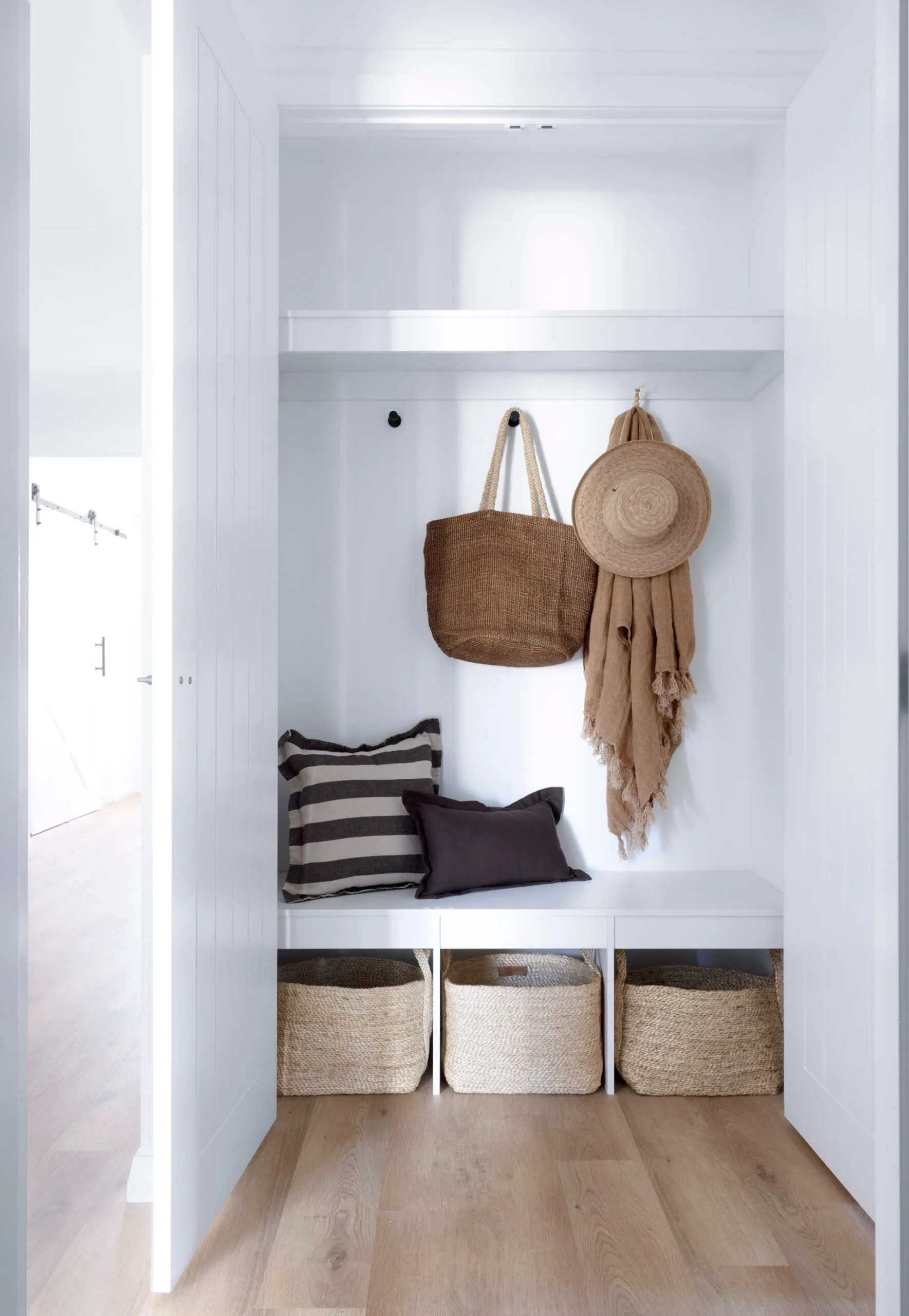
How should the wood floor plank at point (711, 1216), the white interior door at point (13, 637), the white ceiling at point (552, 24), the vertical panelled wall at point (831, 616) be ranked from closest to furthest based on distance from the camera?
the white interior door at point (13, 637) < the wood floor plank at point (711, 1216) < the vertical panelled wall at point (831, 616) < the white ceiling at point (552, 24)

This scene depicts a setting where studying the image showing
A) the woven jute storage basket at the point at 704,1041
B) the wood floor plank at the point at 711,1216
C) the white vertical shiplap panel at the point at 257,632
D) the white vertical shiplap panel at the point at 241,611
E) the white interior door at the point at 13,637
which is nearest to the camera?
the white interior door at the point at 13,637

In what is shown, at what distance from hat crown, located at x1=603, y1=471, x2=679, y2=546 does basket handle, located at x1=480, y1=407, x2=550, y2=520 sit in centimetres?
23

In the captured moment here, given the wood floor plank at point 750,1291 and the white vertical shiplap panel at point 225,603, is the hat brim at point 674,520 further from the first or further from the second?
the wood floor plank at point 750,1291

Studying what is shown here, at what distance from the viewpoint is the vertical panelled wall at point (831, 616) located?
181 cm

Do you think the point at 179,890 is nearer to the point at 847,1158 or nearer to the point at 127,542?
the point at 847,1158

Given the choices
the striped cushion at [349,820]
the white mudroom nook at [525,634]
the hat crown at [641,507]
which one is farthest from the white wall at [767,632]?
the striped cushion at [349,820]

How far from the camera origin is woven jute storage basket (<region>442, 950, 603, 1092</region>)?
234 cm

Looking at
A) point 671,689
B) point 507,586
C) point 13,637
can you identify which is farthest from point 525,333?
point 13,637

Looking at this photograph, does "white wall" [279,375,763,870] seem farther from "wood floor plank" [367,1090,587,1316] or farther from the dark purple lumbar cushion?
"wood floor plank" [367,1090,587,1316]

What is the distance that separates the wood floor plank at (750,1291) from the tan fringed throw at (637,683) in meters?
1.12

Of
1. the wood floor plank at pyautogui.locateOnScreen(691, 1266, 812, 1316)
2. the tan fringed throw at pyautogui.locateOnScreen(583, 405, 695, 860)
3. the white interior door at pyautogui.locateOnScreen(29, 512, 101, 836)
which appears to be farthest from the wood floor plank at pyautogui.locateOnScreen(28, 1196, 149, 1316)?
the white interior door at pyautogui.locateOnScreen(29, 512, 101, 836)

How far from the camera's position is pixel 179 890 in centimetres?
160

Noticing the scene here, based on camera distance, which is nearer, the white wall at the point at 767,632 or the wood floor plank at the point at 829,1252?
the wood floor plank at the point at 829,1252

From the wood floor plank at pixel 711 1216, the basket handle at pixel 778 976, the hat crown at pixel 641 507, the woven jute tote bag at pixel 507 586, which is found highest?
the hat crown at pixel 641 507
